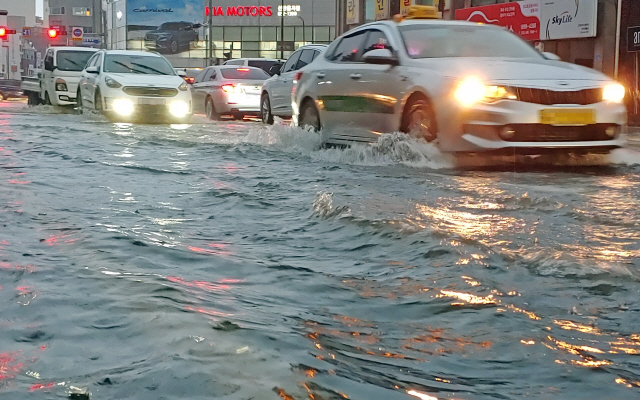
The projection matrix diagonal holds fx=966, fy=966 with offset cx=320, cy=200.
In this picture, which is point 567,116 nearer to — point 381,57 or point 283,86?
point 381,57

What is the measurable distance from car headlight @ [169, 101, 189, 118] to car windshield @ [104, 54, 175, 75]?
104 cm

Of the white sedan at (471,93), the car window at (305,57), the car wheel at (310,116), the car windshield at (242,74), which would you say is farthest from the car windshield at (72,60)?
the white sedan at (471,93)

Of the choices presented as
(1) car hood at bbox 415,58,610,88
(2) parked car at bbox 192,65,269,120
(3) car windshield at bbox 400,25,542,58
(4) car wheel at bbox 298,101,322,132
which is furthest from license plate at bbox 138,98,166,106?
(1) car hood at bbox 415,58,610,88

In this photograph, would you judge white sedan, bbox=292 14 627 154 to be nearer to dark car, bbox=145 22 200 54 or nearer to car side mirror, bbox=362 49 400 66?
car side mirror, bbox=362 49 400 66

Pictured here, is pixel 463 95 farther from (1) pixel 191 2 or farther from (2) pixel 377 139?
(1) pixel 191 2

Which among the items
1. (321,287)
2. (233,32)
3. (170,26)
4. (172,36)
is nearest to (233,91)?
(321,287)

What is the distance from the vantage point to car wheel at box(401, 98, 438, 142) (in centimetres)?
841

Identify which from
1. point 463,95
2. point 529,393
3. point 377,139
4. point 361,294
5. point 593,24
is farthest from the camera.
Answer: point 593,24

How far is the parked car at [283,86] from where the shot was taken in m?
16.2

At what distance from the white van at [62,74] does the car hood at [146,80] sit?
406 centimetres

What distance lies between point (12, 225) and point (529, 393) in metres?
3.58

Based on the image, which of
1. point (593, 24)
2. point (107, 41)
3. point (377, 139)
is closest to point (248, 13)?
point (107, 41)

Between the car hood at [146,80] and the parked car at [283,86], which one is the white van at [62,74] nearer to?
the car hood at [146,80]

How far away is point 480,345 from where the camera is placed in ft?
9.84
